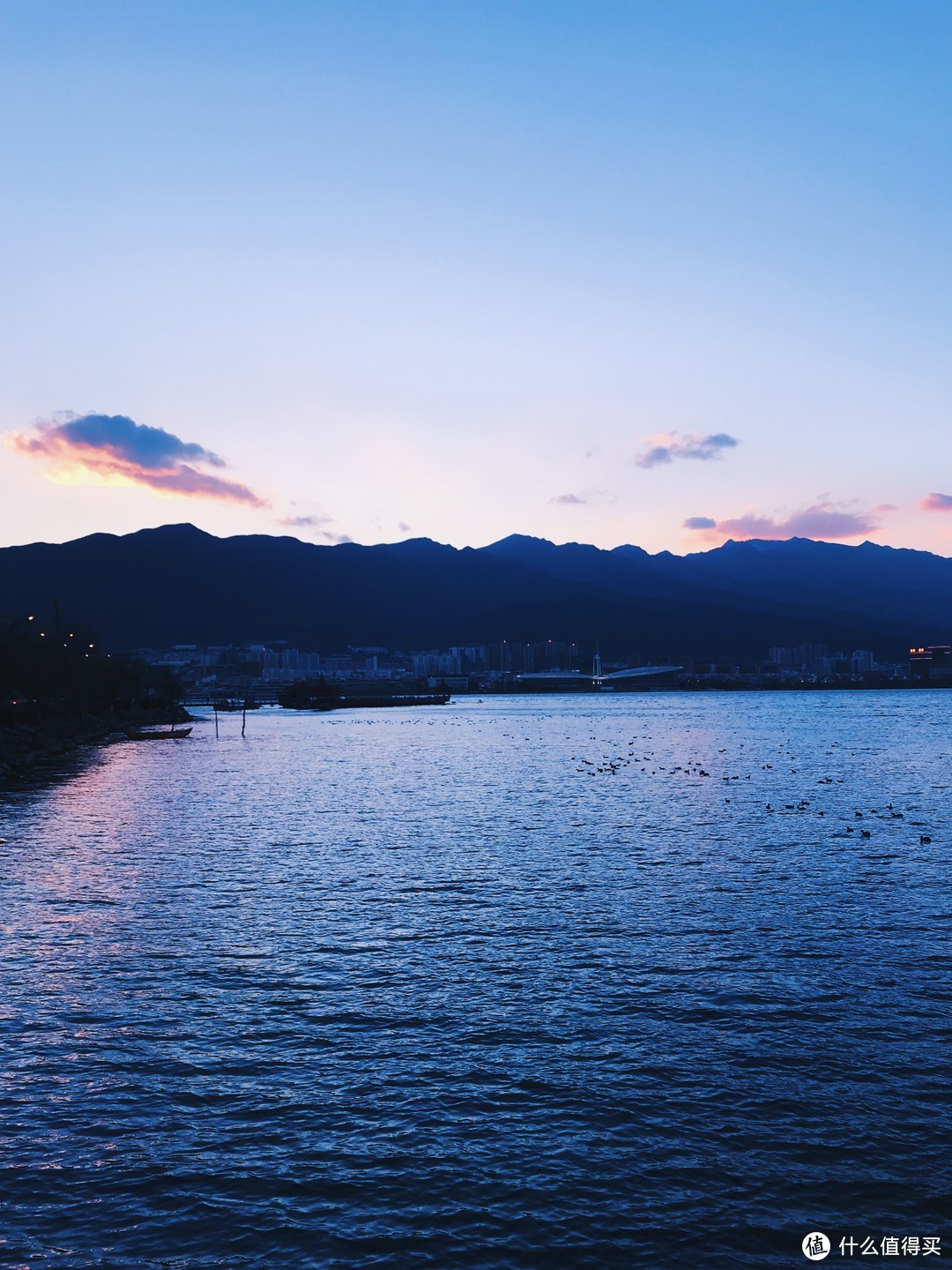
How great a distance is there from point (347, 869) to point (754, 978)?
20.5 meters

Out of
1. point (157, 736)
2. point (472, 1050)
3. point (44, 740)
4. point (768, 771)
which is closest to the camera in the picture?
point (472, 1050)

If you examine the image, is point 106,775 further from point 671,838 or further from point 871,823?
point 871,823

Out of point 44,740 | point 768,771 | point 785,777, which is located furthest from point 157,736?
point 785,777

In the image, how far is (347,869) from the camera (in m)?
41.4

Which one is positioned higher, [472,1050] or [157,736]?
[472,1050]

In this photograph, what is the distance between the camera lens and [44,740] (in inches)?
4673

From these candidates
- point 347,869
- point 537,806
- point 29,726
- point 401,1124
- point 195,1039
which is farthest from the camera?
point 29,726

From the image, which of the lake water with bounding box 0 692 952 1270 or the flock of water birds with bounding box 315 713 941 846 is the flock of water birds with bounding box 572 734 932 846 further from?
the lake water with bounding box 0 692 952 1270

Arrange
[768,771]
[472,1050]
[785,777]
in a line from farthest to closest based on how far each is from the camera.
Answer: [768,771], [785,777], [472,1050]

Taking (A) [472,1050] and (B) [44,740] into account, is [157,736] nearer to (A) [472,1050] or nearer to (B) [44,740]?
(B) [44,740]

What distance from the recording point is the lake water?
45.3 feet

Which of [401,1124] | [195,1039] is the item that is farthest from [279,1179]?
[195,1039]

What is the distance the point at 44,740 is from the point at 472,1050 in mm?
110904

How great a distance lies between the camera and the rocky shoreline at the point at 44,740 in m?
89.1
